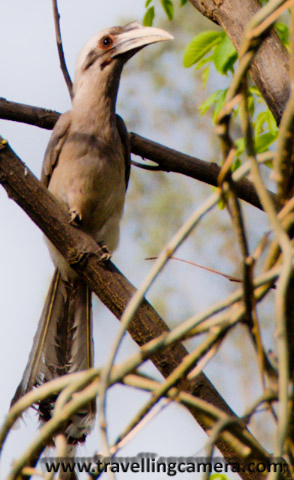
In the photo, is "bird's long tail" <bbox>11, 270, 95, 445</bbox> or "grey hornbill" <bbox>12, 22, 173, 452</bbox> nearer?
"bird's long tail" <bbox>11, 270, 95, 445</bbox>

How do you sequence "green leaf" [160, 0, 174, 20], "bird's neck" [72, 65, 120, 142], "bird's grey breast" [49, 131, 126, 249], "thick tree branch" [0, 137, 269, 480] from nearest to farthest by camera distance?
"thick tree branch" [0, 137, 269, 480]
"green leaf" [160, 0, 174, 20]
"bird's grey breast" [49, 131, 126, 249]
"bird's neck" [72, 65, 120, 142]

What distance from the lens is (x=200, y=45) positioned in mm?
2814

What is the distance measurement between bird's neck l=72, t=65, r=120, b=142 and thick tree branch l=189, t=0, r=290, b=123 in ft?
3.84

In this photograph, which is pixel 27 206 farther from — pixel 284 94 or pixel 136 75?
pixel 136 75

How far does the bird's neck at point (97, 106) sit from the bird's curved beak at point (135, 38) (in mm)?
146

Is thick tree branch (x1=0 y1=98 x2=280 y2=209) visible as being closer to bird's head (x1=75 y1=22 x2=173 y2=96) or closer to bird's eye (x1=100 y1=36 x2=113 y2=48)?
bird's head (x1=75 y1=22 x2=173 y2=96)

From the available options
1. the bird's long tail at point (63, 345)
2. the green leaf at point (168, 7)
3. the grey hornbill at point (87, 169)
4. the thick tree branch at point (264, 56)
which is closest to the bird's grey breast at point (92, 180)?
the grey hornbill at point (87, 169)

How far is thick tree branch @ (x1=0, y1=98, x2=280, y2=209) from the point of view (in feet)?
9.36

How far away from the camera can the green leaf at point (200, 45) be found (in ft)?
9.19

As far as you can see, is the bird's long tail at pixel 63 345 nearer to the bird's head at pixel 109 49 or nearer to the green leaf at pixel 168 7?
the bird's head at pixel 109 49

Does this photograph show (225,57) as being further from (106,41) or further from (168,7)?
(106,41)

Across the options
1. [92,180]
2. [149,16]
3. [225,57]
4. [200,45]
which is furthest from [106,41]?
[225,57]

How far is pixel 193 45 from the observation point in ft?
9.23

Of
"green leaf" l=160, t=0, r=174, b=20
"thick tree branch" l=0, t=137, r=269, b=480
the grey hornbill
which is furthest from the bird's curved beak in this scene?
"thick tree branch" l=0, t=137, r=269, b=480
